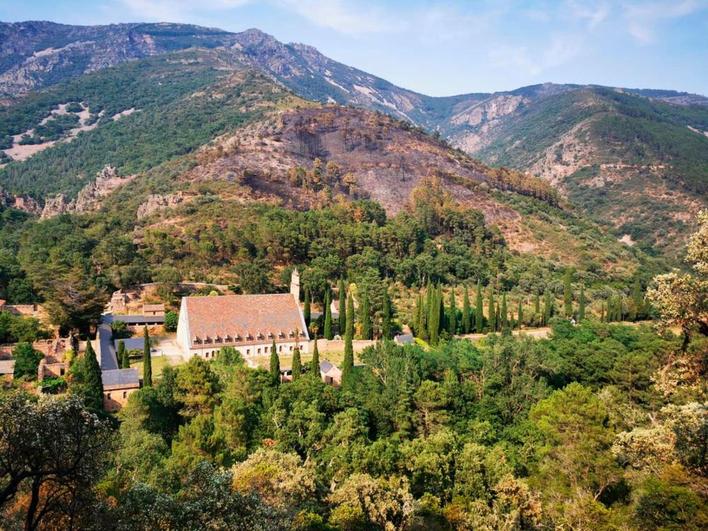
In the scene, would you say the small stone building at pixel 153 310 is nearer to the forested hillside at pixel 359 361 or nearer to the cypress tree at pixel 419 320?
the forested hillside at pixel 359 361

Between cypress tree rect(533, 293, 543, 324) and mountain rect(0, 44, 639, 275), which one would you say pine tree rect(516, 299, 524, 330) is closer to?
cypress tree rect(533, 293, 543, 324)

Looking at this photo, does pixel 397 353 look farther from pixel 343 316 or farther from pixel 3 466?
pixel 3 466

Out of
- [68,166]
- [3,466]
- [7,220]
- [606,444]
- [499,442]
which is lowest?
[499,442]

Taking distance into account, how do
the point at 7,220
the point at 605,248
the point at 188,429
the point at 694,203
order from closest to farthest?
the point at 188,429, the point at 7,220, the point at 605,248, the point at 694,203

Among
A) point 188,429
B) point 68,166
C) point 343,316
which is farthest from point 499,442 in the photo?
point 68,166

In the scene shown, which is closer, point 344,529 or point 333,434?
point 344,529

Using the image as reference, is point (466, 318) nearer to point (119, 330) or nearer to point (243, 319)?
point (243, 319)

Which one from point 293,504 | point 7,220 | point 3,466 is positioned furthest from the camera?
point 7,220

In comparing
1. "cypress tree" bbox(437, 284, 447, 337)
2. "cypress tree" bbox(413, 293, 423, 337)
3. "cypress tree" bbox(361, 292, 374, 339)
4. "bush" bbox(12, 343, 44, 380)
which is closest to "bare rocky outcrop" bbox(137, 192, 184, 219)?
"cypress tree" bbox(361, 292, 374, 339)
